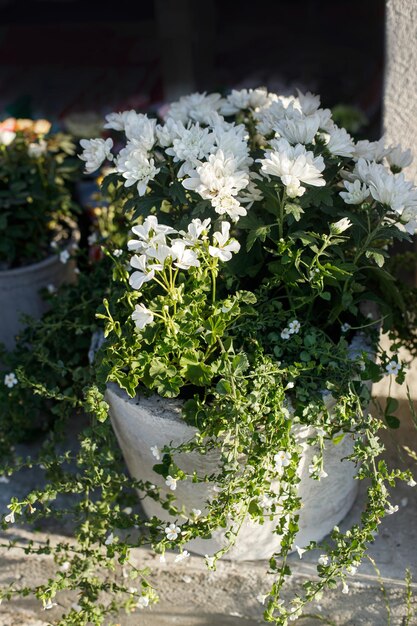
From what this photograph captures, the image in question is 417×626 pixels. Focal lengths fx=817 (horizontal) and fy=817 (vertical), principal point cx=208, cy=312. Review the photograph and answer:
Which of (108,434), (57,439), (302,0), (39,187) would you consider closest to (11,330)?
(39,187)

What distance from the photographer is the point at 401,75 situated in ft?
8.00

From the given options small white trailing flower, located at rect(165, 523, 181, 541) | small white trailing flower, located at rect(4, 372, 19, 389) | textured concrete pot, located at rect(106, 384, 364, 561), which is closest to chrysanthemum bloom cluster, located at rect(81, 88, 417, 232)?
textured concrete pot, located at rect(106, 384, 364, 561)

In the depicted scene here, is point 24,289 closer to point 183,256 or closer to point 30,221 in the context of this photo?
point 30,221

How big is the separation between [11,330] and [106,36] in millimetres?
4897

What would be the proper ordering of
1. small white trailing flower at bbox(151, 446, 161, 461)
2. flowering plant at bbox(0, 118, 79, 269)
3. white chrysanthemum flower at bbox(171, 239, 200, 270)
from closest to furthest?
white chrysanthemum flower at bbox(171, 239, 200, 270) → small white trailing flower at bbox(151, 446, 161, 461) → flowering plant at bbox(0, 118, 79, 269)

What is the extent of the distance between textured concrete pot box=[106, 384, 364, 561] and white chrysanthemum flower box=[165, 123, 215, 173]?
59 cm

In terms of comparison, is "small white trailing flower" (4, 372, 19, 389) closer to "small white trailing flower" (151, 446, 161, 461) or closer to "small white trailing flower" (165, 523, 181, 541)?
"small white trailing flower" (151, 446, 161, 461)


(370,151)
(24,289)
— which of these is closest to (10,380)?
(24,289)

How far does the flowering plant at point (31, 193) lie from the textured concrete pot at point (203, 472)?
954mm

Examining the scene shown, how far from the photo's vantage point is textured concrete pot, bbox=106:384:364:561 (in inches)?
78.6

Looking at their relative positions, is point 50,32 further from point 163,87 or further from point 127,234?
point 127,234

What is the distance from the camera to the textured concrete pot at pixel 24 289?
2.84 metres

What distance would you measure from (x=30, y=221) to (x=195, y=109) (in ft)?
2.78

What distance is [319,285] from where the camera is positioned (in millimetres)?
1917
